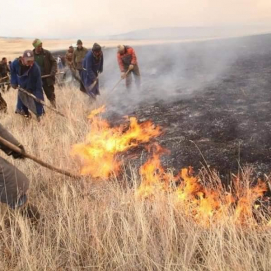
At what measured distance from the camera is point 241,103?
7.08 metres

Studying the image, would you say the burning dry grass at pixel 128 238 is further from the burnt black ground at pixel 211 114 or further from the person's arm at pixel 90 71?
the person's arm at pixel 90 71

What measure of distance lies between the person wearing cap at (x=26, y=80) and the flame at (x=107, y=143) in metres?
1.34

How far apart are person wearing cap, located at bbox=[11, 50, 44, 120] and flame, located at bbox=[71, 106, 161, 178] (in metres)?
1.34

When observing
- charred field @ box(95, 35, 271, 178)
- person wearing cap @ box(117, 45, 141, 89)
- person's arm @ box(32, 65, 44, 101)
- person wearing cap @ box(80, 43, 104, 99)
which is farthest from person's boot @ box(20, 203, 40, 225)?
person wearing cap @ box(117, 45, 141, 89)

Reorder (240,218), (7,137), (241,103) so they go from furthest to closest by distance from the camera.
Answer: (241,103), (7,137), (240,218)

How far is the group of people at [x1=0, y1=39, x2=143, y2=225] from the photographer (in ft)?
9.67

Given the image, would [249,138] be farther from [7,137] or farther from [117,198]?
[7,137]

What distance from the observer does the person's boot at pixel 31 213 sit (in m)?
3.03

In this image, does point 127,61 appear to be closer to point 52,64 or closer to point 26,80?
point 52,64

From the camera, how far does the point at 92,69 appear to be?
916 centimetres

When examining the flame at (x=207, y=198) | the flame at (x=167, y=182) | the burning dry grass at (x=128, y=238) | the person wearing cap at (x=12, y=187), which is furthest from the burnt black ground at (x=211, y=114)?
the person wearing cap at (x=12, y=187)

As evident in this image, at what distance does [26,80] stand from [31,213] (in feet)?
14.4

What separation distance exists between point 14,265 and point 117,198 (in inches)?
45.6

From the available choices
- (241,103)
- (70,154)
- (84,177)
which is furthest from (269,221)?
(241,103)
